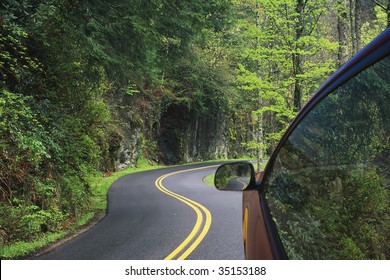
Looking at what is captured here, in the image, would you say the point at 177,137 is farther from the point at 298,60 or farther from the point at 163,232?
the point at 163,232

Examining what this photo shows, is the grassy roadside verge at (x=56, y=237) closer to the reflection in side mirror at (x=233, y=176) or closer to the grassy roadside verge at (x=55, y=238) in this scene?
the grassy roadside verge at (x=55, y=238)

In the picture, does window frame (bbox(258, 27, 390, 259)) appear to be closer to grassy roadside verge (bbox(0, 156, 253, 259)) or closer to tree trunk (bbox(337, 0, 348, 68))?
grassy roadside verge (bbox(0, 156, 253, 259))

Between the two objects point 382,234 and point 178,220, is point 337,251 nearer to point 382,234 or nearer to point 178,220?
point 382,234

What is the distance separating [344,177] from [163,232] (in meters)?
6.97

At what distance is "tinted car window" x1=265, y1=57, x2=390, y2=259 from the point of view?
4.11 feet

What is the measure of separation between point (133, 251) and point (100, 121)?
24.3 ft

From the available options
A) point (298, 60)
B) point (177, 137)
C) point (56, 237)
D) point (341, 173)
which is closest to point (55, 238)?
point (56, 237)

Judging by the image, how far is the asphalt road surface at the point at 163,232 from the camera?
6.31 m

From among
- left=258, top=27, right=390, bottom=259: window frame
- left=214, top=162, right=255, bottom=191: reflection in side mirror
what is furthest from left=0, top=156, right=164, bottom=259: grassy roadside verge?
left=258, top=27, right=390, bottom=259: window frame

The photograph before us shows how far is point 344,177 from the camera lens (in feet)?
4.93

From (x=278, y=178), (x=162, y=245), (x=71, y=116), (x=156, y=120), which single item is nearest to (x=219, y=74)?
(x=156, y=120)

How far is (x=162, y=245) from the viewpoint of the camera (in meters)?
6.87

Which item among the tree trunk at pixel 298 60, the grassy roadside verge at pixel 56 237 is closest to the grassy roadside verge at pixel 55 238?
the grassy roadside verge at pixel 56 237

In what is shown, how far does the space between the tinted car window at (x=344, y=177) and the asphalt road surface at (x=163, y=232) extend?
4.38m
